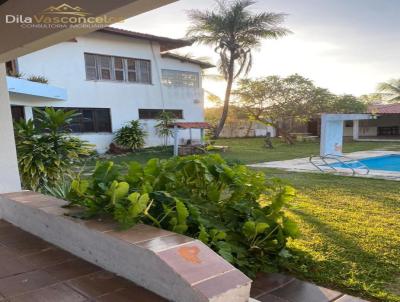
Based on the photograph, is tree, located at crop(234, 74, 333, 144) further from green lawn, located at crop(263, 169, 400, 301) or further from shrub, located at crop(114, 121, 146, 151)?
green lawn, located at crop(263, 169, 400, 301)

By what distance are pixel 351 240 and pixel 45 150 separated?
4.19 metres

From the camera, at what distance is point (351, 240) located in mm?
4074

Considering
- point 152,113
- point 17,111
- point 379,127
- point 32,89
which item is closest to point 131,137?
point 152,113

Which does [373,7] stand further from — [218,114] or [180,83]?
[218,114]

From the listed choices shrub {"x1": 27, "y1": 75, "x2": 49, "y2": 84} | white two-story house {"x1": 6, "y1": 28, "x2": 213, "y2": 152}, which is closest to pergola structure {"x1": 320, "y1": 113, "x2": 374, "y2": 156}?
white two-story house {"x1": 6, "y1": 28, "x2": 213, "y2": 152}

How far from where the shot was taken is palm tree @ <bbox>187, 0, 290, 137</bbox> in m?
21.1

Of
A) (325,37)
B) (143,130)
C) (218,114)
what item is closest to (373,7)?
(325,37)

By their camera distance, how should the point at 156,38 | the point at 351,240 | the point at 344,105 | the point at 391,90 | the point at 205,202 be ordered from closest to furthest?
the point at 205,202, the point at 351,240, the point at 156,38, the point at 344,105, the point at 391,90

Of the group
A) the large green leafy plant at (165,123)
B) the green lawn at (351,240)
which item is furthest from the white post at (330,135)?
the large green leafy plant at (165,123)

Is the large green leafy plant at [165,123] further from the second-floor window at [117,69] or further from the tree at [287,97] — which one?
the tree at [287,97]

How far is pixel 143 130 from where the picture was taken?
62.2 ft

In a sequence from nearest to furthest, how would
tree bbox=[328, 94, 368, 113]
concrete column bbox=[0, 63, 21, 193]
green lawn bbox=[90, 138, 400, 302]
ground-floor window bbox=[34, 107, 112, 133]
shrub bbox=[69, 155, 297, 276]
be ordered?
shrub bbox=[69, 155, 297, 276], green lawn bbox=[90, 138, 400, 302], concrete column bbox=[0, 63, 21, 193], ground-floor window bbox=[34, 107, 112, 133], tree bbox=[328, 94, 368, 113]

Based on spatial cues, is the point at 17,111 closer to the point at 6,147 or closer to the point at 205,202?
the point at 6,147

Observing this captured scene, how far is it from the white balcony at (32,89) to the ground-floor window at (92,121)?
2784 millimetres
